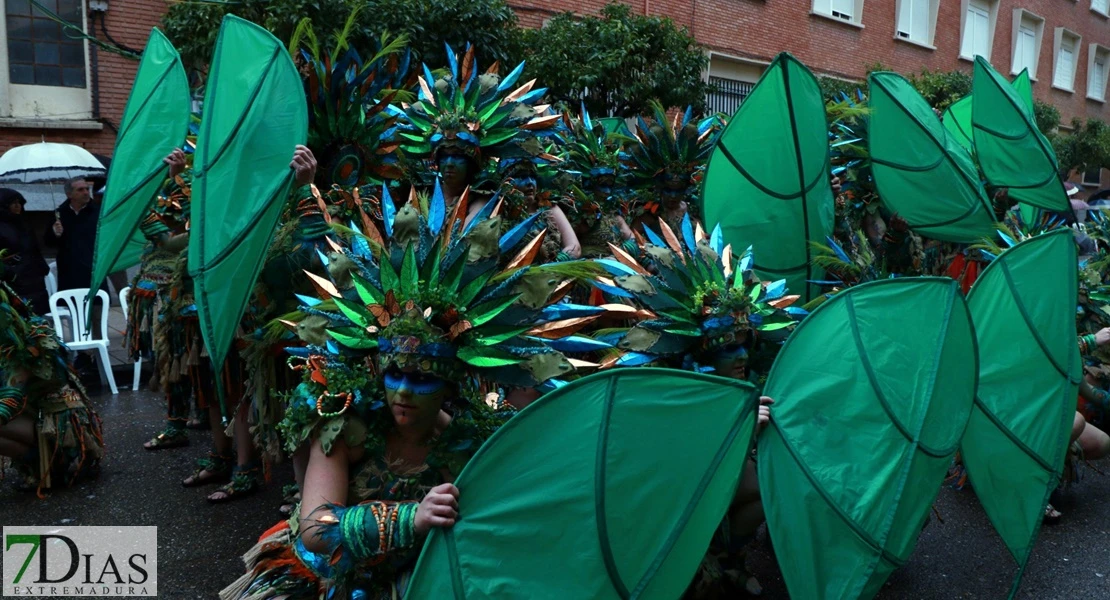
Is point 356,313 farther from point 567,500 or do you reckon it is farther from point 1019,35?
point 1019,35

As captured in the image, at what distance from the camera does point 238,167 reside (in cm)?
313

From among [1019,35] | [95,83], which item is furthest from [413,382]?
[1019,35]

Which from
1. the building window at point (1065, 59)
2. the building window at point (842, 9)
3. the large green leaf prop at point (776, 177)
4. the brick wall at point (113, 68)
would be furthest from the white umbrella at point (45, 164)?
the building window at point (1065, 59)

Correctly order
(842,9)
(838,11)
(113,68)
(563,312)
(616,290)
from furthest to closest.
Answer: (842,9)
(838,11)
(113,68)
(616,290)
(563,312)

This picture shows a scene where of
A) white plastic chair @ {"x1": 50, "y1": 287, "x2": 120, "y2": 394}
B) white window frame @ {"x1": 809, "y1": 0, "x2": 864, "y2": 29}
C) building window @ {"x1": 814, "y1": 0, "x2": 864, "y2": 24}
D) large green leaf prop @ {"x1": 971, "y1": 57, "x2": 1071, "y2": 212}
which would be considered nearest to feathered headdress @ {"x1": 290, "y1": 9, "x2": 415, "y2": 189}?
large green leaf prop @ {"x1": 971, "y1": 57, "x2": 1071, "y2": 212}

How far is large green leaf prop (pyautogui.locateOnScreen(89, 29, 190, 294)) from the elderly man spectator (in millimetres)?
4043

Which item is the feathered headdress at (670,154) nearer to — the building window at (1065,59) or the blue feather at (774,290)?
the blue feather at (774,290)

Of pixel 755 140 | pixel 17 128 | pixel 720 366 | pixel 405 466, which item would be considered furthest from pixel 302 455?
pixel 17 128

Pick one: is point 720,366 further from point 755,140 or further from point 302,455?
point 755,140

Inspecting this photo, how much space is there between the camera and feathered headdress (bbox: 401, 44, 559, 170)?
453 centimetres

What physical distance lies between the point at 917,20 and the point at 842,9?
8.83 ft

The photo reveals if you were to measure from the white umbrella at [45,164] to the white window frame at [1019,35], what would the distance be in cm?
2234

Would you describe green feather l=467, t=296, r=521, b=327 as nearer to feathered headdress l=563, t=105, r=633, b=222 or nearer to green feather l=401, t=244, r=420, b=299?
green feather l=401, t=244, r=420, b=299

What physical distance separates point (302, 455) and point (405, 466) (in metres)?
0.97
